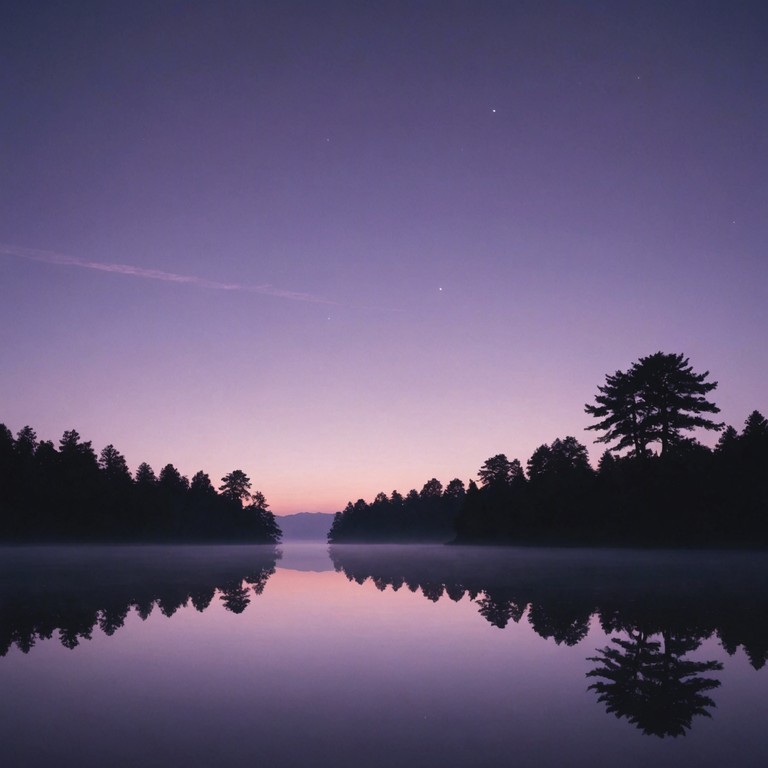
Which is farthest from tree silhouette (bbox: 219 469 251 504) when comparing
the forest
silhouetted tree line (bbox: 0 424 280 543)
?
the forest

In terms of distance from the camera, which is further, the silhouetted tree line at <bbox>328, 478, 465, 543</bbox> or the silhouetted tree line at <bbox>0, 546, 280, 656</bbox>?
the silhouetted tree line at <bbox>328, 478, 465, 543</bbox>

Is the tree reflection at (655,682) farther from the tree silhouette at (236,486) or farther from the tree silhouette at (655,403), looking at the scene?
the tree silhouette at (236,486)

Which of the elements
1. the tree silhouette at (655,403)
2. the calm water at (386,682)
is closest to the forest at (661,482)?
the tree silhouette at (655,403)

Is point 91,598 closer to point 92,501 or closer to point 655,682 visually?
point 655,682

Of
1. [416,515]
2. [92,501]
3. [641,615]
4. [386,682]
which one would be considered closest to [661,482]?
[641,615]

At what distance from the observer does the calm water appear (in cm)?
636

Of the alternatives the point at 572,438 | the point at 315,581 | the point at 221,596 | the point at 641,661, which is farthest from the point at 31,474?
the point at 641,661

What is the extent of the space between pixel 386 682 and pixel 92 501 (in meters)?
99.6

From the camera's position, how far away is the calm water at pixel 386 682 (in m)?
6.36

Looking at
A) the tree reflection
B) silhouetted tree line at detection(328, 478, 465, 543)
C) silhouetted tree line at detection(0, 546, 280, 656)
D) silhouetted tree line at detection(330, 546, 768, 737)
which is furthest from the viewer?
silhouetted tree line at detection(328, 478, 465, 543)

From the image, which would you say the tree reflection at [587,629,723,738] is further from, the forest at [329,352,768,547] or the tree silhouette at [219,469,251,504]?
the tree silhouette at [219,469,251,504]

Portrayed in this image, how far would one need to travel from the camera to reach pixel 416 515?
168 meters

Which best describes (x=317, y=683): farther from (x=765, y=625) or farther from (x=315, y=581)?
(x=315, y=581)

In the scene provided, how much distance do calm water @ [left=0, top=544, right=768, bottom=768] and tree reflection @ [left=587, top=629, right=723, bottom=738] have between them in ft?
0.14
